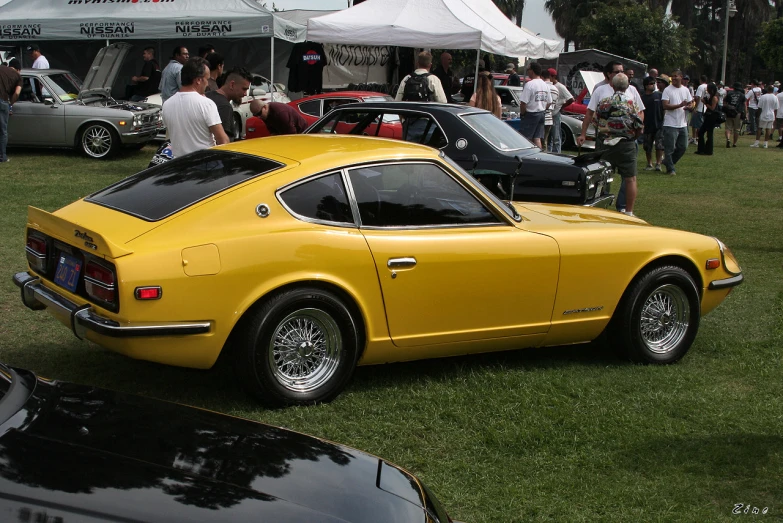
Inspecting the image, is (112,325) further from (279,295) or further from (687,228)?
(687,228)

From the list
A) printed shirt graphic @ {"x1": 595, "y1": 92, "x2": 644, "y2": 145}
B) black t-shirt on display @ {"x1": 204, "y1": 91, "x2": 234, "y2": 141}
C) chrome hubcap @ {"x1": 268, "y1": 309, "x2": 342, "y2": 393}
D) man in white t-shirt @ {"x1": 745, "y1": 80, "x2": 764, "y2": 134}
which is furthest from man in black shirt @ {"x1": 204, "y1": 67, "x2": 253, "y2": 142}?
man in white t-shirt @ {"x1": 745, "y1": 80, "x2": 764, "y2": 134}

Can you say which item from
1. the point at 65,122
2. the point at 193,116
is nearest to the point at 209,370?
the point at 193,116

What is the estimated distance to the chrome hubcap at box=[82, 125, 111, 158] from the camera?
15547mm

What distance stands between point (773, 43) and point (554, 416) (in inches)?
2086

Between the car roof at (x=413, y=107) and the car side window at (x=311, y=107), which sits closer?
the car roof at (x=413, y=107)

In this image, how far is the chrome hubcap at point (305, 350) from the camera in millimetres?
4613

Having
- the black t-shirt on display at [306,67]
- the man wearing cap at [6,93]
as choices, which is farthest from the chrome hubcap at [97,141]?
the black t-shirt on display at [306,67]

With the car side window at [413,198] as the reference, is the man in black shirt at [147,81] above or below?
above

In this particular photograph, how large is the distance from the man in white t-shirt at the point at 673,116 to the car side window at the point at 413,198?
12427 millimetres

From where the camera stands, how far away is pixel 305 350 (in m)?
4.70

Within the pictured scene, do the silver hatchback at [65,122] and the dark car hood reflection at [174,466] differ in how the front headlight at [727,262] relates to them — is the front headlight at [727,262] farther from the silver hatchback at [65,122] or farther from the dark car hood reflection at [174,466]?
the silver hatchback at [65,122]

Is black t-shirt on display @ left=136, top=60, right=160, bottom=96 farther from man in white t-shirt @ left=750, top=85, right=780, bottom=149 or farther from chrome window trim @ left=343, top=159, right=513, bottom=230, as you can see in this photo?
man in white t-shirt @ left=750, top=85, right=780, bottom=149

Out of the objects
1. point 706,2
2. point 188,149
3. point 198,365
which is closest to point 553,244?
point 198,365

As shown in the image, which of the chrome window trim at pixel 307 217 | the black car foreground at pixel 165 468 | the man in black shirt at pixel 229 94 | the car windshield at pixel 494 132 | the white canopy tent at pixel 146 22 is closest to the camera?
the black car foreground at pixel 165 468
